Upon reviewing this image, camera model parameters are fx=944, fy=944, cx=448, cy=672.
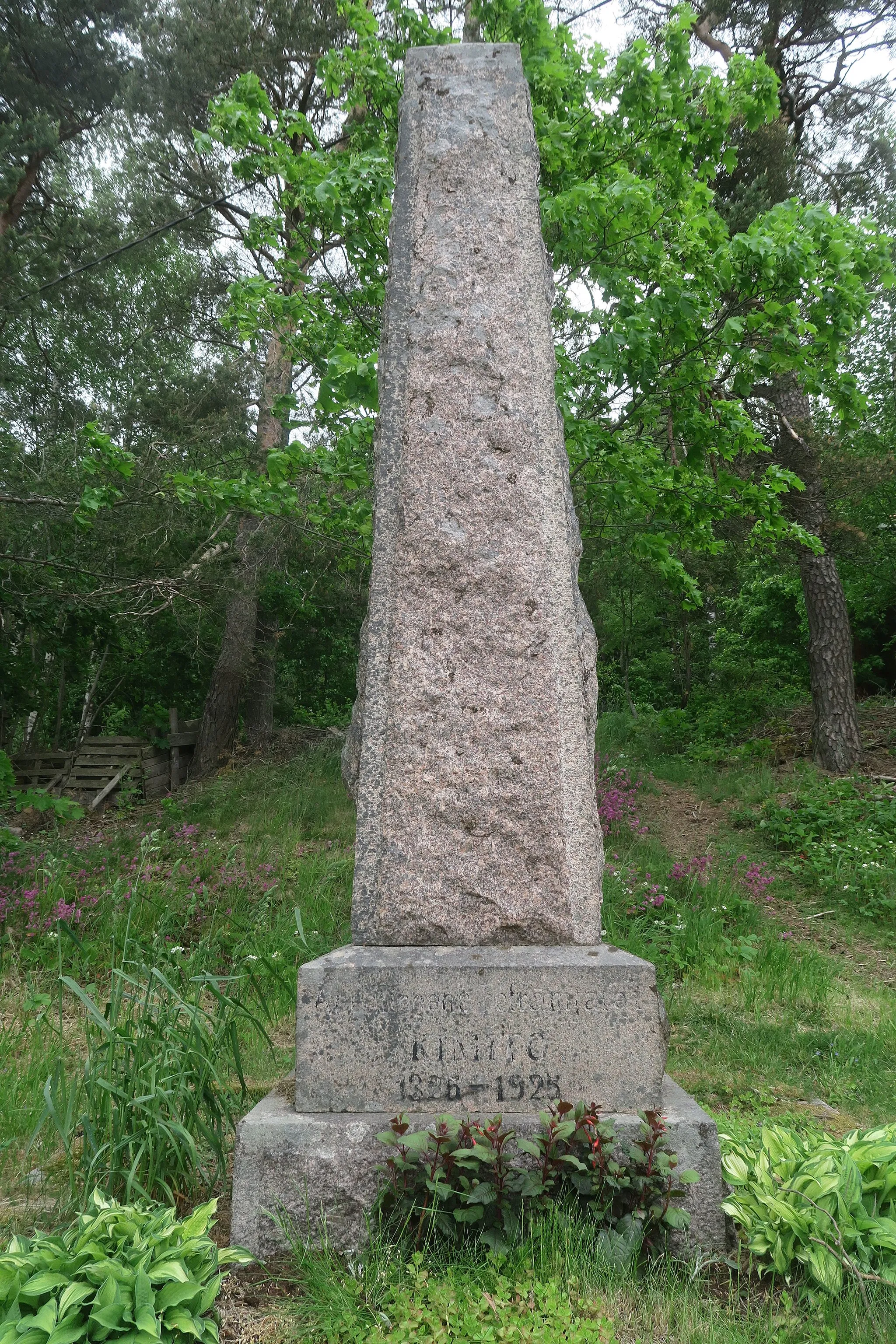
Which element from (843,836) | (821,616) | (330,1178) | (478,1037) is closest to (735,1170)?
(478,1037)

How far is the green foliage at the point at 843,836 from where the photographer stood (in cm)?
691

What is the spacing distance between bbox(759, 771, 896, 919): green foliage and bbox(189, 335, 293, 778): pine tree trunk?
6106 millimetres

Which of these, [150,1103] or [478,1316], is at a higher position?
[150,1103]

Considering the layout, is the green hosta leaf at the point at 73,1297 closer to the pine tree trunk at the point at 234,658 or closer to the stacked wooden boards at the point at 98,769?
the pine tree trunk at the point at 234,658

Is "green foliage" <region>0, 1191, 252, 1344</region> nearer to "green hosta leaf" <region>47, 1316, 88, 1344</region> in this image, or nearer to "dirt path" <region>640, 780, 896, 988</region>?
"green hosta leaf" <region>47, 1316, 88, 1344</region>

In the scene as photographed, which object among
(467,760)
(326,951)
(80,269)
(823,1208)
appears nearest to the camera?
(823,1208)

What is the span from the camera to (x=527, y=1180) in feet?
6.40

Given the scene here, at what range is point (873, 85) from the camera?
9.88m

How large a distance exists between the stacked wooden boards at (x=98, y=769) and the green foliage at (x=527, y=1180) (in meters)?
9.35

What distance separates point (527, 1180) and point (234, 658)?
1004cm

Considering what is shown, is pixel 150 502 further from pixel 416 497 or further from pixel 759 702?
pixel 759 702

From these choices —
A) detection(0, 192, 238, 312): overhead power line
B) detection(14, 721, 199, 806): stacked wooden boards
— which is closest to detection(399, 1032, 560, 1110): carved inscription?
detection(0, 192, 238, 312): overhead power line

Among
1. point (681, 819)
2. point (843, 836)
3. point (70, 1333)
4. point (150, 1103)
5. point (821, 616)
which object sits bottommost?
point (70, 1333)

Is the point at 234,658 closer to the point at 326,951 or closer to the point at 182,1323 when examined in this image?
the point at 326,951
